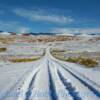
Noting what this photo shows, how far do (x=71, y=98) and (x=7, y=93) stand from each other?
2769 millimetres

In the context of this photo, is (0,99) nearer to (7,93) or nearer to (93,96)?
(7,93)

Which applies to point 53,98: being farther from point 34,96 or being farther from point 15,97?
point 15,97

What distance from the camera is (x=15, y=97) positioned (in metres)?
9.27

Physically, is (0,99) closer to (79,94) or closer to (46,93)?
(46,93)

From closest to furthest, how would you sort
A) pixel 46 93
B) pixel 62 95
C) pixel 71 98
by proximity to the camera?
pixel 71 98 < pixel 62 95 < pixel 46 93

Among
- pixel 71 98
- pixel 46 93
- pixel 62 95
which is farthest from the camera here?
pixel 46 93

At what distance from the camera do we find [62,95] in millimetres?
9406

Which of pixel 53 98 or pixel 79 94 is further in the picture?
pixel 79 94

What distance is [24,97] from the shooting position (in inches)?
359

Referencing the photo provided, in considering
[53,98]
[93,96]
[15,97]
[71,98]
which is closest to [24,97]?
[15,97]

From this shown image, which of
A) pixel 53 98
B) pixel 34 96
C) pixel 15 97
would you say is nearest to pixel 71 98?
pixel 53 98

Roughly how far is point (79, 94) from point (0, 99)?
277 cm

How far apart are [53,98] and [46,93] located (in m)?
1.10

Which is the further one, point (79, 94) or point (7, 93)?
point (7, 93)
